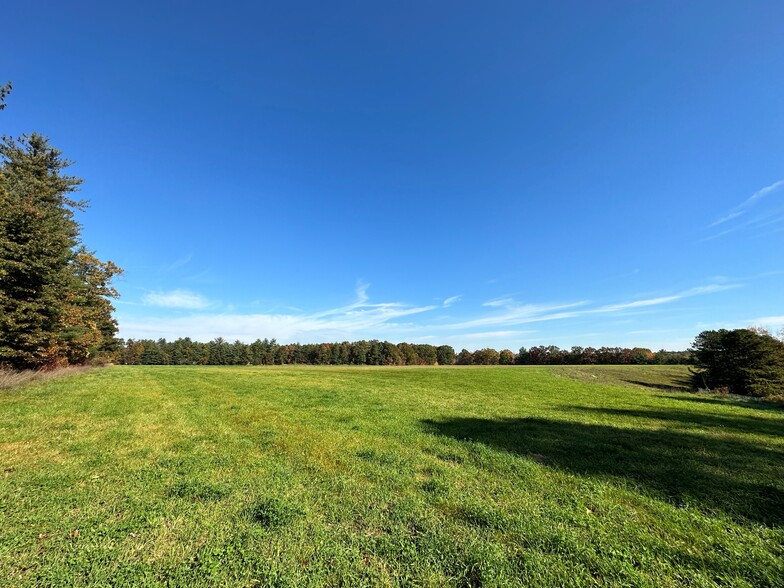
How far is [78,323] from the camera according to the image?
3316 cm

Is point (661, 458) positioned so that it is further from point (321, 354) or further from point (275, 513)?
point (321, 354)

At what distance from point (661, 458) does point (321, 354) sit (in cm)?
15325

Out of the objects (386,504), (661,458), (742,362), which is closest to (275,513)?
(386,504)

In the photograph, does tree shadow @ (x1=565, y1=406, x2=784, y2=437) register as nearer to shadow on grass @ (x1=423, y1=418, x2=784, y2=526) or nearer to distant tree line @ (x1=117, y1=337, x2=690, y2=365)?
shadow on grass @ (x1=423, y1=418, x2=784, y2=526)

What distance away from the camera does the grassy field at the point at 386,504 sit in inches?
155

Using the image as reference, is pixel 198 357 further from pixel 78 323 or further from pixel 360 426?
pixel 360 426

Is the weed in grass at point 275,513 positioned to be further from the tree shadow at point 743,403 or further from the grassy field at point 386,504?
the tree shadow at point 743,403

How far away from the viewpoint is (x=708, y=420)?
13188 millimetres

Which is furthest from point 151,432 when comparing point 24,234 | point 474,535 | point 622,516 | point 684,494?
point 24,234

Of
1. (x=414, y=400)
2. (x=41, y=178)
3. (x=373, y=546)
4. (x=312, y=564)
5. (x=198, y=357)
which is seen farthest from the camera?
(x=198, y=357)

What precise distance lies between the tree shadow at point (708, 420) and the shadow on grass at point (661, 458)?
8.32 ft

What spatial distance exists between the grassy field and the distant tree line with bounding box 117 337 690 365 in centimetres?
14295

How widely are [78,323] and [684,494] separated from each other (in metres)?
46.7

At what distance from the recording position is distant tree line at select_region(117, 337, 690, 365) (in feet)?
472
